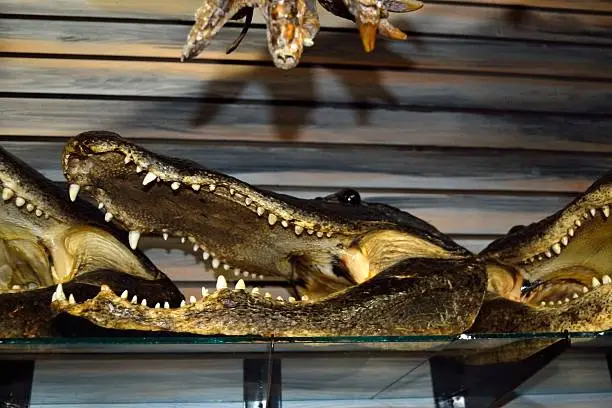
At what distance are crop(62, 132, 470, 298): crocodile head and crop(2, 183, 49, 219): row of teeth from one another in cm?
14

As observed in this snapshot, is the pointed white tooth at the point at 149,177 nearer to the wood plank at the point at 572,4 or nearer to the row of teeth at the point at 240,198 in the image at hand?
the row of teeth at the point at 240,198

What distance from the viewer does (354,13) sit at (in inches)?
57.4

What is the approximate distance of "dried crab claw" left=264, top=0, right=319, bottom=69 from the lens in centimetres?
137

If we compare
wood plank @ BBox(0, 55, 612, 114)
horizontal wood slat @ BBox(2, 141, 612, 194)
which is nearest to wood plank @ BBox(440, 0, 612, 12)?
wood plank @ BBox(0, 55, 612, 114)

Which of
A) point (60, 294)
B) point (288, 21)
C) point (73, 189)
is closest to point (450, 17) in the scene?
point (288, 21)

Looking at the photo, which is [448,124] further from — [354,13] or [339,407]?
[354,13]

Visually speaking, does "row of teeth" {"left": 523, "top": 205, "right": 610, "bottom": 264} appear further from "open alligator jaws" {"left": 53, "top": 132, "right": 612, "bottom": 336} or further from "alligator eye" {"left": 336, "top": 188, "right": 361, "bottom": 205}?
"alligator eye" {"left": 336, "top": 188, "right": 361, "bottom": 205}

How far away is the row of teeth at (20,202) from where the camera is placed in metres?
1.74

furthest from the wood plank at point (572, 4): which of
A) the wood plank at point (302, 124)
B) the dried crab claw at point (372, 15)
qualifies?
the dried crab claw at point (372, 15)

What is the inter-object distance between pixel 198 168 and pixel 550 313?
0.84 metres

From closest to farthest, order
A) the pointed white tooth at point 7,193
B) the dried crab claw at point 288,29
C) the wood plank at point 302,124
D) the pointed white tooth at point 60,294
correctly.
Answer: the dried crab claw at point 288,29 → the pointed white tooth at point 60,294 → the pointed white tooth at point 7,193 → the wood plank at point 302,124

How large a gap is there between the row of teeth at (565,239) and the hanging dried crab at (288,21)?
702 mm

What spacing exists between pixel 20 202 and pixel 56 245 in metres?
0.17

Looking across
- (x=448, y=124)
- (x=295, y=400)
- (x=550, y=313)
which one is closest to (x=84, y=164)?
(x=295, y=400)
